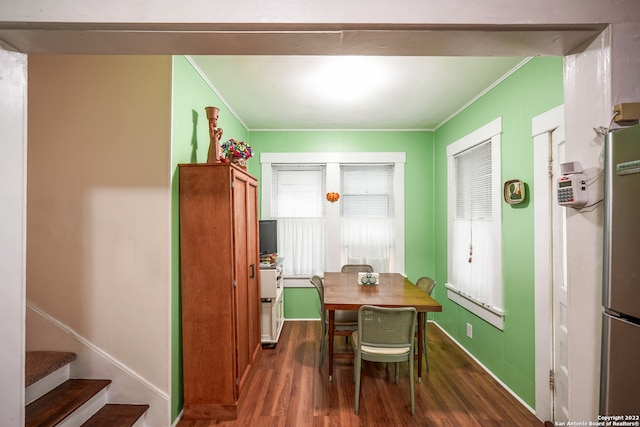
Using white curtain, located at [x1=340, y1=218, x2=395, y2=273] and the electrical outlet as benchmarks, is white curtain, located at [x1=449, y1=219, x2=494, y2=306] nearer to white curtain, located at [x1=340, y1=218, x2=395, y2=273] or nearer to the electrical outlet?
white curtain, located at [x1=340, y1=218, x2=395, y2=273]

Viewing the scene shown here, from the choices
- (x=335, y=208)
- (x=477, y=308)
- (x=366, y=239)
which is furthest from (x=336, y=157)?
(x=477, y=308)

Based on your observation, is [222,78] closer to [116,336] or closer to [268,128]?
[268,128]

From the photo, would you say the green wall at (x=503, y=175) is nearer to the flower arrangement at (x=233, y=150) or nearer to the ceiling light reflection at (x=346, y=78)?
the flower arrangement at (x=233, y=150)

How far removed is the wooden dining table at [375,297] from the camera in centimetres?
246

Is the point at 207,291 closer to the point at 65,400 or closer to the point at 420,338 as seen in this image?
the point at 65,400

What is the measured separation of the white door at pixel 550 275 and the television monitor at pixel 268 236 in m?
2.89

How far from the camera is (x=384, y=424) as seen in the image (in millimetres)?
2191

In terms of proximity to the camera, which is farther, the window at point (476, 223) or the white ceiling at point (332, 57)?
the window at point (476, 223)

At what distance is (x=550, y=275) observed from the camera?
2164mm

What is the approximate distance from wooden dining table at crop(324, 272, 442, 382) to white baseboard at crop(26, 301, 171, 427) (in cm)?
140

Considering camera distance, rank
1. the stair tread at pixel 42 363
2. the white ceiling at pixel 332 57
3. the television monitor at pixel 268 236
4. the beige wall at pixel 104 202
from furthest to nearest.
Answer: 1. the television monitor at pixel 268 236
2. the beige wall at pixel 104 202
3. the stair tread at pixel 42 363
4. the white ceiling at pixel 332 57

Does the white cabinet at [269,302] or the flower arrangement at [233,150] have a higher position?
the flower arrangement at [233,150]

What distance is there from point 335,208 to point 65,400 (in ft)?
11.0

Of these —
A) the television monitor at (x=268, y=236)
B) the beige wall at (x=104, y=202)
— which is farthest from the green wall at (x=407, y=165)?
the beige wall at (x=104, y=202)
